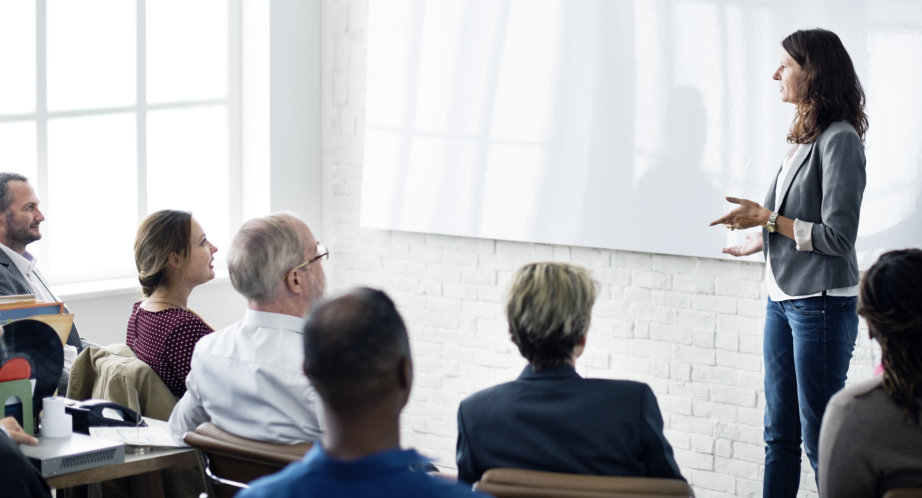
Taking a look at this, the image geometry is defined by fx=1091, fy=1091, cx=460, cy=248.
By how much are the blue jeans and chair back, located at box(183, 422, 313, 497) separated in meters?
1.76

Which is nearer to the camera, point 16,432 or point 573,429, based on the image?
point 573,429

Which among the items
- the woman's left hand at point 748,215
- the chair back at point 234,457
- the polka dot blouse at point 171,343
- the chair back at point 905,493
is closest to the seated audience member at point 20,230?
the polka dot blouse at point 171,343

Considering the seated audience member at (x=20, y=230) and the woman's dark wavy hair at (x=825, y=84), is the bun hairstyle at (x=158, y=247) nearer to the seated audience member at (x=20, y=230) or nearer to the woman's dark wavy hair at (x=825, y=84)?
the seated audience member at (x=20, y=230)

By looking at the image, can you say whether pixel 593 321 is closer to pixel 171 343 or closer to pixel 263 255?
pixel 171 343

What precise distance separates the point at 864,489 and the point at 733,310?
2.29 meters

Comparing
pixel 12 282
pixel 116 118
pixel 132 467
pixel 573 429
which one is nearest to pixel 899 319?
pixel 573 429

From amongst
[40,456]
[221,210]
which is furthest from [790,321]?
[221,210]

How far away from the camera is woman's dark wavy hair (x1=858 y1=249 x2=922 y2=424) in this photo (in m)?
1.92

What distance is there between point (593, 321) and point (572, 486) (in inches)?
114

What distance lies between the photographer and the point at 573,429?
208cm

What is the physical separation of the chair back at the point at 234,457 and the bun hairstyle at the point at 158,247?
39.9 inches

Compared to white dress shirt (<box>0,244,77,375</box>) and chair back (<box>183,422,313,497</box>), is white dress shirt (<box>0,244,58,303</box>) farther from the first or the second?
chair back (<box>183,422,313,497</box>)

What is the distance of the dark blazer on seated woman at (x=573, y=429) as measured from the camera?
2.08 m

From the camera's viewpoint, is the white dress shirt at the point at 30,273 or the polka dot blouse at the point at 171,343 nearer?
the polka dot blouse at the point at 171,343
